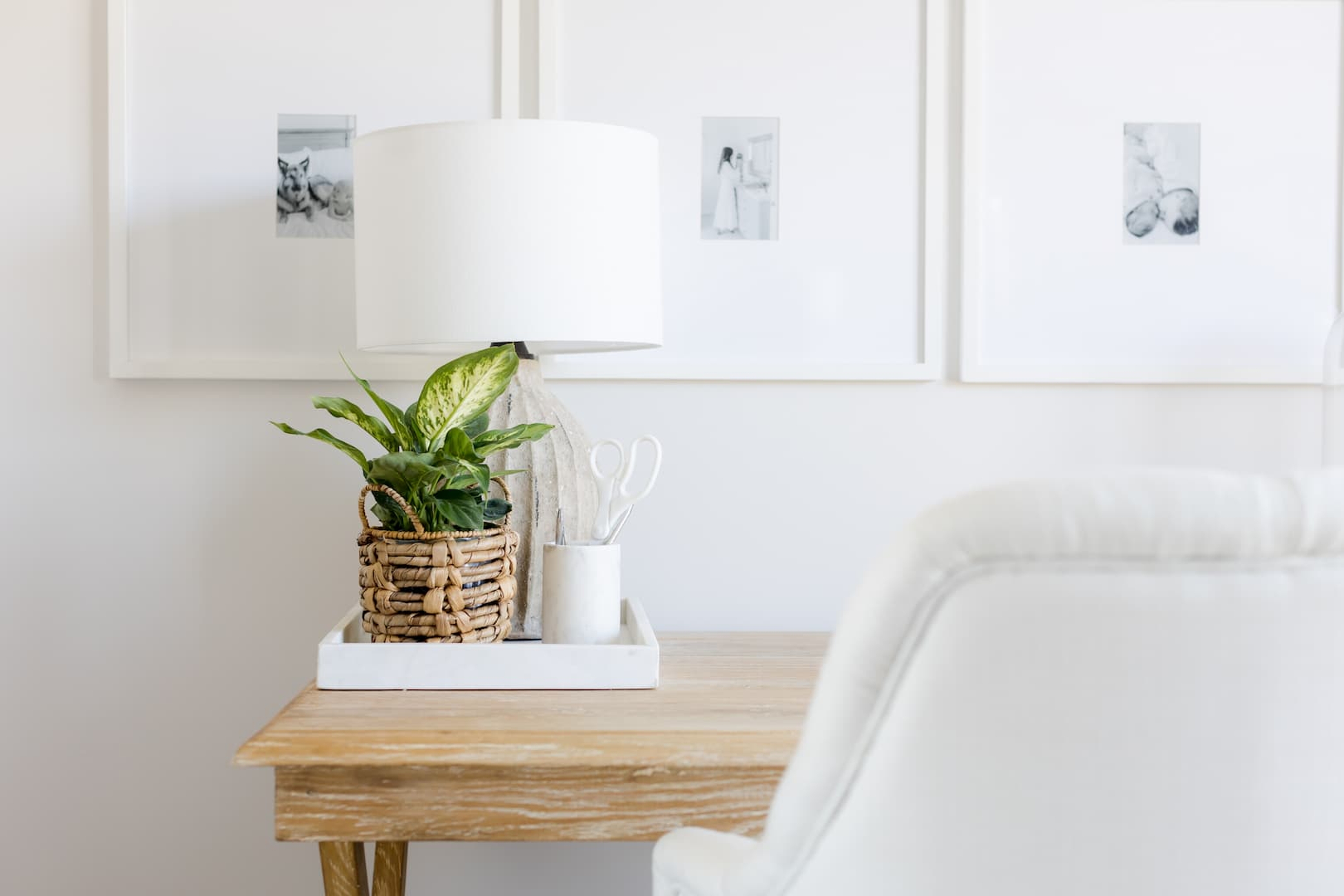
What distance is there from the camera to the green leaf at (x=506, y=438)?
1.11 metres

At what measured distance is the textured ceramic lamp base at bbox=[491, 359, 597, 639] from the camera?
4.05 ft

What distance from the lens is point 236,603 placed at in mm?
1544

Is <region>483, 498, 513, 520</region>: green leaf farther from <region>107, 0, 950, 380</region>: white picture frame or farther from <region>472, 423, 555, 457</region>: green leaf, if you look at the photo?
<region>107, 0, 950, 380</region>: white picture frame

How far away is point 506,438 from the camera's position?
3.67 ft

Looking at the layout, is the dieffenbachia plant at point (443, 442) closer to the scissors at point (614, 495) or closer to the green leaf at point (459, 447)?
the green leaf at point (459, 447)

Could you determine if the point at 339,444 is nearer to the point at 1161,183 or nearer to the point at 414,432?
the point at 414,432

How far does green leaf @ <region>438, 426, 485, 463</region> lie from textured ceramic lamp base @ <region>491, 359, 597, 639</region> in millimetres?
152

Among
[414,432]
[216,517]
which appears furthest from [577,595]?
[216,517]

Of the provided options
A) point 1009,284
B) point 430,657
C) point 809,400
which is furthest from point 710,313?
point 430,657

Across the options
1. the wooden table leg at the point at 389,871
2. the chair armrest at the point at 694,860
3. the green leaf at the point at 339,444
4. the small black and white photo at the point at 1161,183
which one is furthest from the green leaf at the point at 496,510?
the small black and white photo at the point at 1161,183

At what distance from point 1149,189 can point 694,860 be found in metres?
1.28

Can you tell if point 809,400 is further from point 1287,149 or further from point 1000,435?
point 1287,149

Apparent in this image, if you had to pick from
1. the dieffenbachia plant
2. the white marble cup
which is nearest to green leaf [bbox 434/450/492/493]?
the dieffenbachia plant

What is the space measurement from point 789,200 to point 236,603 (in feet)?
3.28
